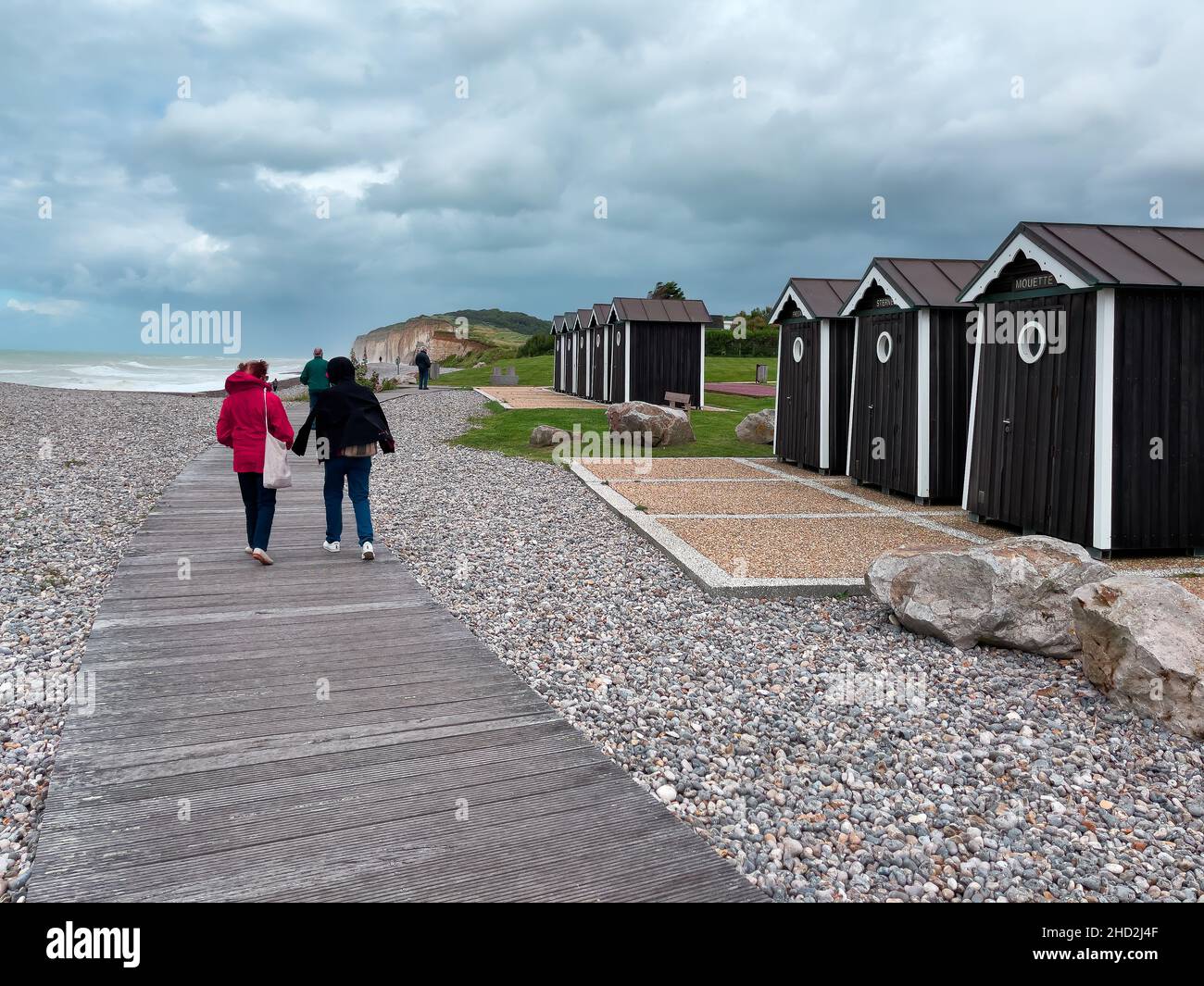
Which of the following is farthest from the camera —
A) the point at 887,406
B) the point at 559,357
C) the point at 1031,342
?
the point at 559,357

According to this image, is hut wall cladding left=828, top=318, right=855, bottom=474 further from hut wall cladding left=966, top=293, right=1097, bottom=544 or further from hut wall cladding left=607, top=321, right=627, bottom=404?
hut wall cladding left=607, top=321, right=627, bottom=404

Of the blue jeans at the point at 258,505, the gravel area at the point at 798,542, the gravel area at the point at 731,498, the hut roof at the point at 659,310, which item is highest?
the hut roof at the point at 659,310

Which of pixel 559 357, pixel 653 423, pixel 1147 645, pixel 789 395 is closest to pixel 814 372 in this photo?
pixel 789 395

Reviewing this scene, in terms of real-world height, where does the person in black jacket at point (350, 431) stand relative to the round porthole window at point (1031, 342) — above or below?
below

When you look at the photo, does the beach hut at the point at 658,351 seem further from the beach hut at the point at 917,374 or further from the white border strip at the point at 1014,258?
the white border strip at the point at 1014,258

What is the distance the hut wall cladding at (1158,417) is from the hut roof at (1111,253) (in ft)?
0.63

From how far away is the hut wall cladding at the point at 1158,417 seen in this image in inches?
356

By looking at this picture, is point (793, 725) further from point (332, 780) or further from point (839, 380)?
point (839, 380)

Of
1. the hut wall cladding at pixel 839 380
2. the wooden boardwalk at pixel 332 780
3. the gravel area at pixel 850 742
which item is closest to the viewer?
the wooden boardwalk at pixel 332 780

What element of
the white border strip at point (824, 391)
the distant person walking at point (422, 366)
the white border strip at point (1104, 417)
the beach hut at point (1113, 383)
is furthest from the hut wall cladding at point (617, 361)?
the white border strip at point (1104, 417)

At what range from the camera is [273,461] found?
7773 mm

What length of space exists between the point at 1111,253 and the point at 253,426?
8.41 meters
